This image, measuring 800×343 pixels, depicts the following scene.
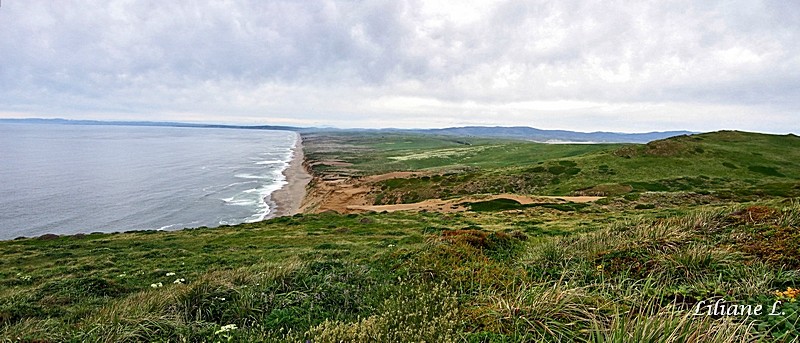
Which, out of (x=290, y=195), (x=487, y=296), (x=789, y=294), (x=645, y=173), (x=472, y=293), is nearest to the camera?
(x=789, y=294)

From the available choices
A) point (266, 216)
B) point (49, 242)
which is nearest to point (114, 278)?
point (49, 242)

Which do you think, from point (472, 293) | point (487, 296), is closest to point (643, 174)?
point (472, 293)

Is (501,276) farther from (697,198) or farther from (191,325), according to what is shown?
(697,198)

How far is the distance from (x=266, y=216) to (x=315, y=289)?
42.7 meters

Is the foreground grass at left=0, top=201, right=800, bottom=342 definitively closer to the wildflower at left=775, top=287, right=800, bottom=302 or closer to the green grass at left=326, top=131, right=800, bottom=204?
the wildflower at left=775, top=287, right=800, bottom=302

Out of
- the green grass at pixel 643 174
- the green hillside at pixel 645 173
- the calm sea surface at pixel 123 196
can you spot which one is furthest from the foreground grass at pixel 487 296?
the green hillside at pixel 645 173

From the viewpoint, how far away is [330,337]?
4.42 metres

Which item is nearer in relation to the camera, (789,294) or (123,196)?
(789,294)

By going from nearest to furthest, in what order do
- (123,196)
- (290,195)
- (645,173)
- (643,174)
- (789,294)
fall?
(789,294) → (643,174) → (645,173) → (123,196) → (290,195)

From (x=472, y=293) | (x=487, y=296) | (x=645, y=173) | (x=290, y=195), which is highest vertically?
(x=487, y=296)

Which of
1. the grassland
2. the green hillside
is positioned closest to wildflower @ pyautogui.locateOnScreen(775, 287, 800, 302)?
the grassland

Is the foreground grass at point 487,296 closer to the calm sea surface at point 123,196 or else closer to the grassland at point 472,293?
the grassland at point 472,293

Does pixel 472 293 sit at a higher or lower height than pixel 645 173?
higher

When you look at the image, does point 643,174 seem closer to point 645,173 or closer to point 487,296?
point 645,173
